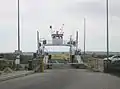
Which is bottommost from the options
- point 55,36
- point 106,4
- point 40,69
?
point 40,69

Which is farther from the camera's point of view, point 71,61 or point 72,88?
point 71,61

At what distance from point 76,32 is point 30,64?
21053 millimetres

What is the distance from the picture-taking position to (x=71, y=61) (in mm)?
47406

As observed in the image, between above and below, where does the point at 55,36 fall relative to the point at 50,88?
above

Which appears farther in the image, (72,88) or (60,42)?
(60,42)

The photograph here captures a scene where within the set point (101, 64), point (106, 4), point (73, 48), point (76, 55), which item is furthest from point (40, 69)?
point (73, 48)

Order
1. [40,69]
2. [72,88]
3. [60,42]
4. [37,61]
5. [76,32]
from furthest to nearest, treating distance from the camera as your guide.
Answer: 1. [76,32]
2. [60,42]
3. [37,61]
4. [40,69]
5. [72,88]

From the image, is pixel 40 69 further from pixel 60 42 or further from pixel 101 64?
pixel 60 42

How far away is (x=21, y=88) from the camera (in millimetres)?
16766

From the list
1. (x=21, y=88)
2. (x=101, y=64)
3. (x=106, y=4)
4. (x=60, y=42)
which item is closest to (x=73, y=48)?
(x=60, y=42)

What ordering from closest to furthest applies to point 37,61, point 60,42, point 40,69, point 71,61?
point 40,69 < point 37,61 < point 71,61 < point 60,42

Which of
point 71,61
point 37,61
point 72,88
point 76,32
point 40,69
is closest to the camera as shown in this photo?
point 72,88

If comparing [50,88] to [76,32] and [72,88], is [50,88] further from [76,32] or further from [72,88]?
[76,32]

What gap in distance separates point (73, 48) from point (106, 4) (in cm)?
1431
